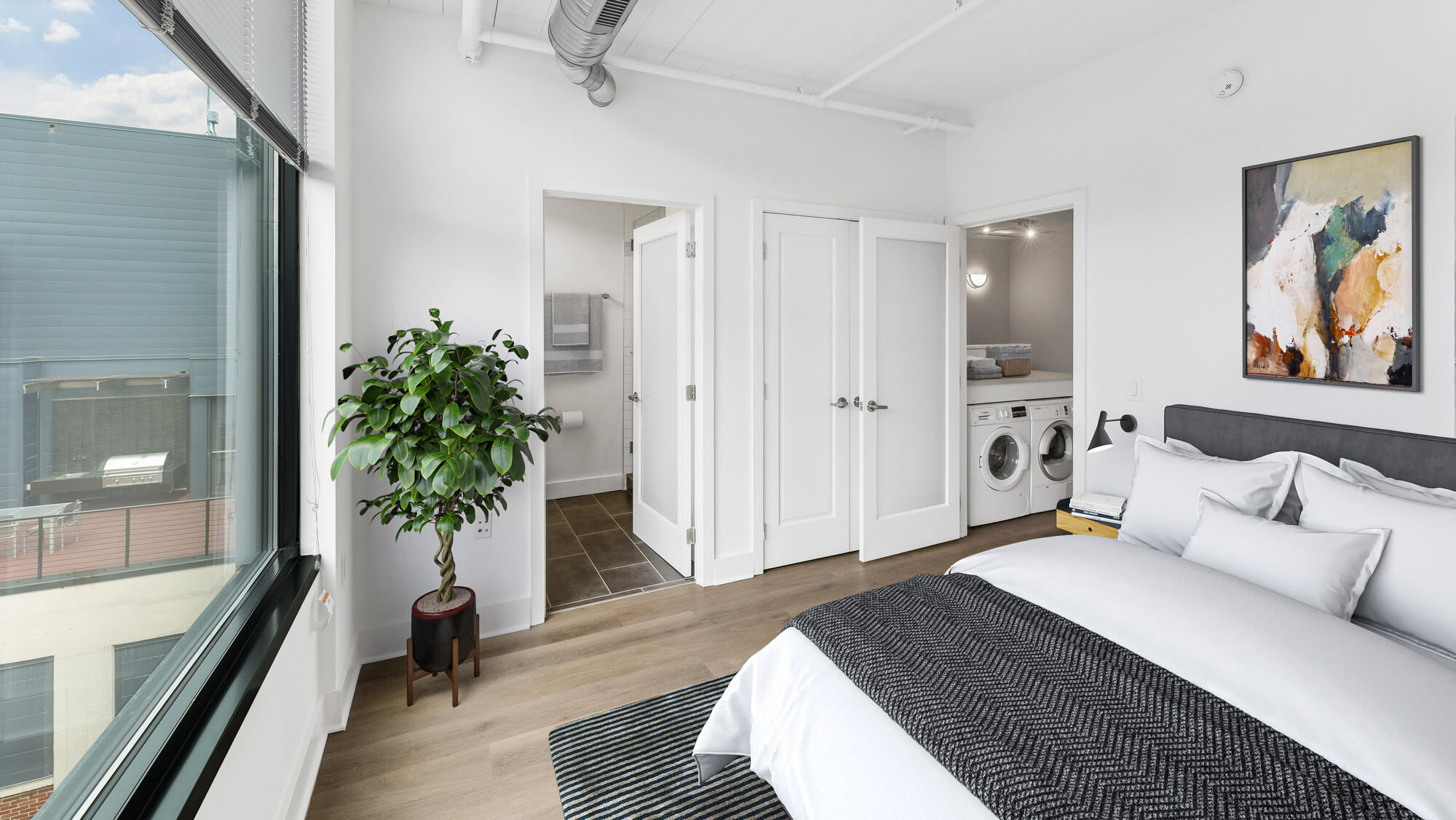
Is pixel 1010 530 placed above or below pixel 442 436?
below

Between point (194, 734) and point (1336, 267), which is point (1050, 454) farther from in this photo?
point (194, 734)

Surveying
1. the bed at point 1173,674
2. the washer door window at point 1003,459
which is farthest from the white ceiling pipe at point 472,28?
Answer: the washer door window at point 1003,459

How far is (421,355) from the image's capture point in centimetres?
234

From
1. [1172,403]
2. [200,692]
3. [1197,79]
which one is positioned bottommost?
[200,692]

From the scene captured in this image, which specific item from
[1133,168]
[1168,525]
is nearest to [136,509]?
[1168,525]

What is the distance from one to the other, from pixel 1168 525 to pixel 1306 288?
1091mm

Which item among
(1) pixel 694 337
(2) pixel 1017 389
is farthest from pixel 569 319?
(2) pixel 1017 389

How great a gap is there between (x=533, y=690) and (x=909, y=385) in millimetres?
2638

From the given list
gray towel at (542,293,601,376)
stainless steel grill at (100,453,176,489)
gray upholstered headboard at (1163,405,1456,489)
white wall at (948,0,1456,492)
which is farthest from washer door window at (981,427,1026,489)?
stainless steel grill at (100,453,176,489)

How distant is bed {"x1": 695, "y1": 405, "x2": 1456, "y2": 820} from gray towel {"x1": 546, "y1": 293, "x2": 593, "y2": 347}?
3.72 meters

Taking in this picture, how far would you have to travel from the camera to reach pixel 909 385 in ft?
12.6

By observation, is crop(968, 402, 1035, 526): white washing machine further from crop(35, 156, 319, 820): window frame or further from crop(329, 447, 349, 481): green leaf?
crop(35, 156, 319, 820): window frame

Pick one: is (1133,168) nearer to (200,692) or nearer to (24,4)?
(24,4)

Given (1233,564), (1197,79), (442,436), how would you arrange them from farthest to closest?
1. (1197,79)
2. (442,436)
3. (1233,564)
